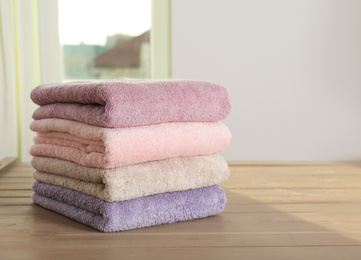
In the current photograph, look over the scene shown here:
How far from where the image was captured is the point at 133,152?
2.83ft

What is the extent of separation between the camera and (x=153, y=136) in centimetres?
89

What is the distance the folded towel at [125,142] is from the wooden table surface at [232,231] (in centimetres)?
12

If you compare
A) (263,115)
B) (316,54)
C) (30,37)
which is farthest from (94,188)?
(316,54)

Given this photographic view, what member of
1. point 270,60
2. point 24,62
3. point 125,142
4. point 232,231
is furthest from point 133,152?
point 270,60

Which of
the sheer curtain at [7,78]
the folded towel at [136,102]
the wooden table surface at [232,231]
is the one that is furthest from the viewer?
the sheer curtain at [7,78]

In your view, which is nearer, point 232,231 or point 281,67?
A: point 232,231

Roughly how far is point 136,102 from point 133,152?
0.28ft

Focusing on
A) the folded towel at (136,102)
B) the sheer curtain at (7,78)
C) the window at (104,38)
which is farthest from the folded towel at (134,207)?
the window at (104,38)

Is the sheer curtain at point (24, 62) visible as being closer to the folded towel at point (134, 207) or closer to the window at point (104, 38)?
the window at point (104, 38)

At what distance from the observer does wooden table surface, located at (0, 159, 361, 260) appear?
0.74m

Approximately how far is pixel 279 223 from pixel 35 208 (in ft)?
1.62

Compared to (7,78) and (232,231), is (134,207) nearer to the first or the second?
(232,231)

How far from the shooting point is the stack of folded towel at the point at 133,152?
33.4 inches

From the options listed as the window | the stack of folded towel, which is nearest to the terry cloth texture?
the stack of folded towel
